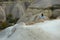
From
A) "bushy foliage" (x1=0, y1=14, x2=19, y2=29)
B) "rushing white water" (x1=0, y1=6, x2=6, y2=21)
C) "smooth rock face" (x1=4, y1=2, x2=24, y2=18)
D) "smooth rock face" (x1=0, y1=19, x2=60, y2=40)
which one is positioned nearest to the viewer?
"smooth rock face" (x1=0, y1=19, x2=60, y2=40)

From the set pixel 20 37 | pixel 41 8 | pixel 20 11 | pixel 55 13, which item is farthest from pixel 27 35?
pixel 20 11

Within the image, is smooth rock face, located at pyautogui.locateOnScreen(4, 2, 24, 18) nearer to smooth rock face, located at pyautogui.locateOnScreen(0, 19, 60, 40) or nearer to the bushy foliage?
the bushy foliage

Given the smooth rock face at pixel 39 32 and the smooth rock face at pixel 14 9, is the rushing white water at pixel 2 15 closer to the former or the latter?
the smooth rock face at pixel 14 9

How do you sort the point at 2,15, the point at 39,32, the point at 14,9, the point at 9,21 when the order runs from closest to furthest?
the point at 39,32
the point at 9,21
the point at 2,15
the point at 14,9

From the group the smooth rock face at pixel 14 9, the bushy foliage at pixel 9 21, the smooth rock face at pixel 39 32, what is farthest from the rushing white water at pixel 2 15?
the smooth rock face at pixel 39 32

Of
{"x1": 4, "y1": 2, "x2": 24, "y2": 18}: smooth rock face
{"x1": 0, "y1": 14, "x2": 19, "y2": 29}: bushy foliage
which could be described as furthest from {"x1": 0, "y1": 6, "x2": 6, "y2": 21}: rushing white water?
{"x1": 4, "y1": 2, "x2": 24, "y2": 18}: smooth rock face

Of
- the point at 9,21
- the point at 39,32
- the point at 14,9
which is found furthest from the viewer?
the point at 14,9

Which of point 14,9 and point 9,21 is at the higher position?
point 14,9

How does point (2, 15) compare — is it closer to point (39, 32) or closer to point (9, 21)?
point (9, 21)

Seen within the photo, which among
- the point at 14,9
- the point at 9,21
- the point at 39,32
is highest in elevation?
the point at 39,32

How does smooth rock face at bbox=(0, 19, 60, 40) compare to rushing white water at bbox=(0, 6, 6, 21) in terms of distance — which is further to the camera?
rushing white water at bbox=(0, 6, 6, 21)

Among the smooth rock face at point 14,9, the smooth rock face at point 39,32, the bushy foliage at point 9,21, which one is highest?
the smooth rock face at point 39,32

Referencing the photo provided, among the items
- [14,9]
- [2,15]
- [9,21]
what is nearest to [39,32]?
[9,21]

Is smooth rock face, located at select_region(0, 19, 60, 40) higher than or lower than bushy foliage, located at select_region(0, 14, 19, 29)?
higher
